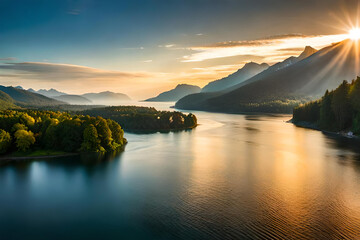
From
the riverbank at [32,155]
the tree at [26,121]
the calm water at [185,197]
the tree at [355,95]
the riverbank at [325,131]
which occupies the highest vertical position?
the tree at [355,95]

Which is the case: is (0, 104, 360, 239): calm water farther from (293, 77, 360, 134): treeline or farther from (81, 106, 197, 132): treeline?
(81, 106, 197, 132): treeline

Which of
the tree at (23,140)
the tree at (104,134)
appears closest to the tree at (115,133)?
the tree at (104,134)

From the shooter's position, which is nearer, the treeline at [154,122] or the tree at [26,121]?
the tree at [26,121]

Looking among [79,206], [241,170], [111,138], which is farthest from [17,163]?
[241,170]

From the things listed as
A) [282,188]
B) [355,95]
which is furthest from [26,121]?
[355,95]

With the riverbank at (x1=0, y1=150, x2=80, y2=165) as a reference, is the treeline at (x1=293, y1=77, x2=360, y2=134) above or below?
above

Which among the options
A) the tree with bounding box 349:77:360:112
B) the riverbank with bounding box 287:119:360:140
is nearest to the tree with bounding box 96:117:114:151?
the riverbank with bounding box 287:119:360:140

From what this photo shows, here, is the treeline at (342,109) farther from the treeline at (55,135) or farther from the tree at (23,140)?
the tree at (23,140)

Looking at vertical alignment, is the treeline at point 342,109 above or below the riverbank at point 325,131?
above
